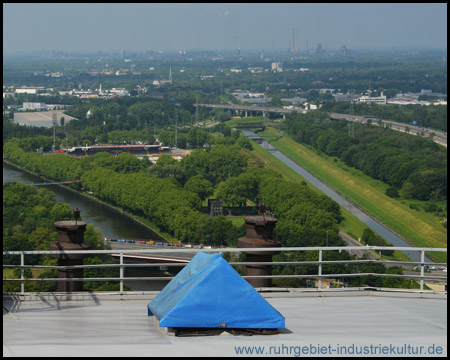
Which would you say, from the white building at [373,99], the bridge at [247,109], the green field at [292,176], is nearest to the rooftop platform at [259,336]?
the green field at [292,176]

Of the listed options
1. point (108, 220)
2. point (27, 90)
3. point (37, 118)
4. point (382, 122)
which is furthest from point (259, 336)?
point (27, 90)

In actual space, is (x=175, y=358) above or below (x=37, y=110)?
above

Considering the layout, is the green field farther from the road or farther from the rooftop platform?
the rooftop platform

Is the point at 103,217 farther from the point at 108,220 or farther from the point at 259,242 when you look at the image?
the point at 259,242

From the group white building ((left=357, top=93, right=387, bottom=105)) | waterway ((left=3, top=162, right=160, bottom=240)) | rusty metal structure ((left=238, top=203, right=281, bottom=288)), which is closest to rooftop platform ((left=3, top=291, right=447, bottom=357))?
rusty metal structure ((left=238, top=203, right=281, bottom=288))

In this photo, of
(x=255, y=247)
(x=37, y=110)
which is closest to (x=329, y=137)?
(x=37, y=110)

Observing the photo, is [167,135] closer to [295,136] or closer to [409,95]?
[295,136]

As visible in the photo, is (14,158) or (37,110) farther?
(37,110)
